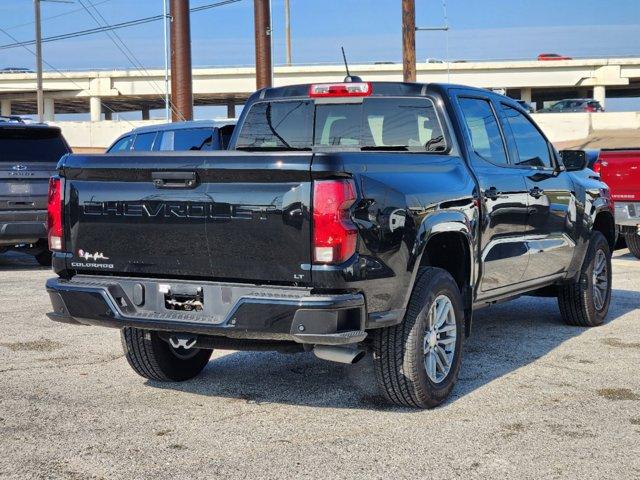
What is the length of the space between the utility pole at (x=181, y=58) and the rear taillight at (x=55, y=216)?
2226cm

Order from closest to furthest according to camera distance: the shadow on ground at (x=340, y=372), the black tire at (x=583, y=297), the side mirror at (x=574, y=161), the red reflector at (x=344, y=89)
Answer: the shadow on ground at (x=340, y=372) < the red reflector at (x=344, y=89) < the side mirror at (x=574, y=161) < the black tire at (x=583, y=297)

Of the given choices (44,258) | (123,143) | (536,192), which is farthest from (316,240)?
(44,258)

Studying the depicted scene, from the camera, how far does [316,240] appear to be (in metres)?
4.65

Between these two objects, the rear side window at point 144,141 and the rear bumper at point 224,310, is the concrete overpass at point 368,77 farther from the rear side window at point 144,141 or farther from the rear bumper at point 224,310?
the rear bumper at point 224,310

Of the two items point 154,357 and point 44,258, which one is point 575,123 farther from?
point 154,357

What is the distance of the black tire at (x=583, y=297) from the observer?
26.7 feet

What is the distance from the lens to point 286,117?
6844 mm

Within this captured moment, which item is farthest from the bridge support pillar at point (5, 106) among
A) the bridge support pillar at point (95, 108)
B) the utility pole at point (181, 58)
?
the utility pole at point (181, 58)

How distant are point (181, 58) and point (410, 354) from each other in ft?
78.0

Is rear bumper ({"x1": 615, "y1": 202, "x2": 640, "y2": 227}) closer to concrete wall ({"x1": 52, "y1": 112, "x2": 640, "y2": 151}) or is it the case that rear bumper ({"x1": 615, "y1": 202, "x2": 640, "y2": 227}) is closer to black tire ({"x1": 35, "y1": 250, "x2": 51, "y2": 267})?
black tire ({"x1": 35, "y1": 250, "x2": 51, "y2": 267})

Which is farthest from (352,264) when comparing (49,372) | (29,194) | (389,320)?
(29,194)

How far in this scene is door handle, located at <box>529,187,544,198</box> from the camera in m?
7.02

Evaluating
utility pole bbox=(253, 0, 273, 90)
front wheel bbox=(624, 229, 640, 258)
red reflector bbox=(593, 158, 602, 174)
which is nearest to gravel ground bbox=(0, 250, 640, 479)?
red reflector bbox=(593, 158, 602, 174)

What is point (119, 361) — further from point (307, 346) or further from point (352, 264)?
point (352, 264)
